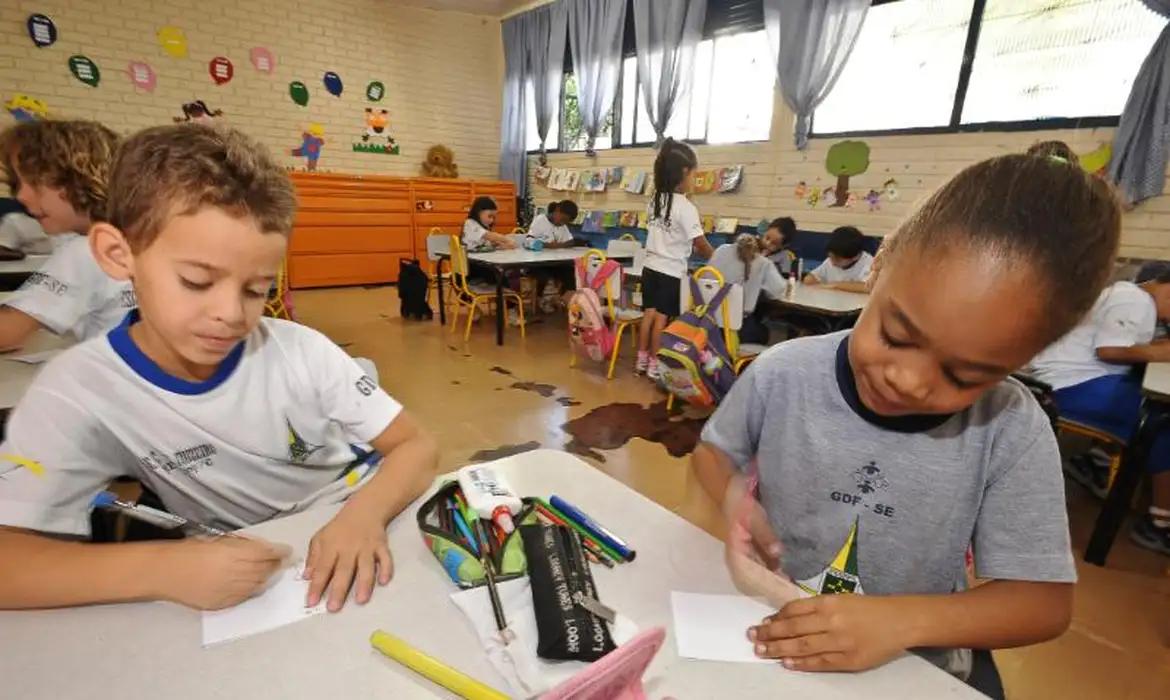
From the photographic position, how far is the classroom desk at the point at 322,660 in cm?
51

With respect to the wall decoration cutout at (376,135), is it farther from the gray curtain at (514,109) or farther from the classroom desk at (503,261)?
the classroom desk at (503,261)

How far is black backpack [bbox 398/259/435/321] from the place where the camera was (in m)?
5.46

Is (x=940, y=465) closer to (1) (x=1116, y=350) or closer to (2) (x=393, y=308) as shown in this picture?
(1) (x=1116, y=350)

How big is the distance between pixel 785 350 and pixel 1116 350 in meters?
2.24

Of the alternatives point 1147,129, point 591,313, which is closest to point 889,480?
point 591,313

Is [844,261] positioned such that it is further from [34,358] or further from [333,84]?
[333,84]

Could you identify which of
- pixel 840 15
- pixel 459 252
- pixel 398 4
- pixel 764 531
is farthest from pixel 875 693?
pixel 398 4

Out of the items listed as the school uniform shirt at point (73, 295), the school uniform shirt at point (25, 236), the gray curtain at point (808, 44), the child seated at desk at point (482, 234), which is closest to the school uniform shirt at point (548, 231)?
the child seated at desk at point (482, 234)

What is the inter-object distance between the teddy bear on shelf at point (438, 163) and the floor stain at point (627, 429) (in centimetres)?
546

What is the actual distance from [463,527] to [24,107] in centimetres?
747

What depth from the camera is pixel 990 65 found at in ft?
12.7

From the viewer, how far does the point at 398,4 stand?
7176 mm

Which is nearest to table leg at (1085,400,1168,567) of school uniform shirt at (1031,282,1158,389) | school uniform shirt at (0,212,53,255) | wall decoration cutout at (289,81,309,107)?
school uniform shirt at (1031,282,1158,389)

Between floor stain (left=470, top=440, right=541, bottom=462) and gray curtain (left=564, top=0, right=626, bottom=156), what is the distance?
5034 millimetres
